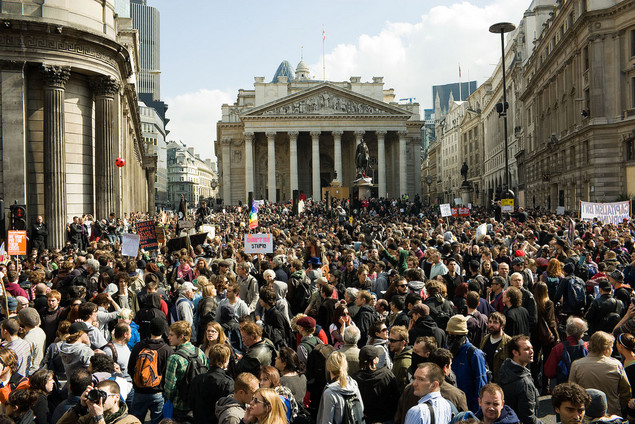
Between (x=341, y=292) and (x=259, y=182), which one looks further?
(x=259, y=182)

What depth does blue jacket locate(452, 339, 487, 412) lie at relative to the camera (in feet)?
20.4

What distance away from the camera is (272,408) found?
4500 millimetres

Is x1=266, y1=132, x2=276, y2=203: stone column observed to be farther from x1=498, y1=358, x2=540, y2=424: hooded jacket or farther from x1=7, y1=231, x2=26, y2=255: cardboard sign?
x1=498, y1=358, x2=540, y2=424: hooded jacket

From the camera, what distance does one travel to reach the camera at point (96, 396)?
4.46 m

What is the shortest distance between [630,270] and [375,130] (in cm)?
6689

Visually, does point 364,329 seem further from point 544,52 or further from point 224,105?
point 224,105

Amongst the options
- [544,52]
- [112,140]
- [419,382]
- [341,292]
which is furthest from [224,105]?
[419,382]

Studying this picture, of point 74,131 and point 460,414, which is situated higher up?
point 74,131

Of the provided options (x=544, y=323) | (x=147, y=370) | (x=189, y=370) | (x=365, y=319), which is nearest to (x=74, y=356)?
(x=147, y=370)

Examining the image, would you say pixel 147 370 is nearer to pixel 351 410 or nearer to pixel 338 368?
pixel 338 368

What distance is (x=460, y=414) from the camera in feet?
15.5

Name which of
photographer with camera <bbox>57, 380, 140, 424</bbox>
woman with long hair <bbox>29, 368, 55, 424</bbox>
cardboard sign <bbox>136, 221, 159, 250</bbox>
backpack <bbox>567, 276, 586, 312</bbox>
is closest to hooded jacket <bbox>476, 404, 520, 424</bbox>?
photographer with camera <bbox>57, 380, 140, 424</bbox>

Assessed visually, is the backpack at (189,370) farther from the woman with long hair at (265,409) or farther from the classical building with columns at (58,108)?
the classical building with columns at (58,108)

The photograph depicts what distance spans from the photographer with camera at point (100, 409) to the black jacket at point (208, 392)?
1.02m
